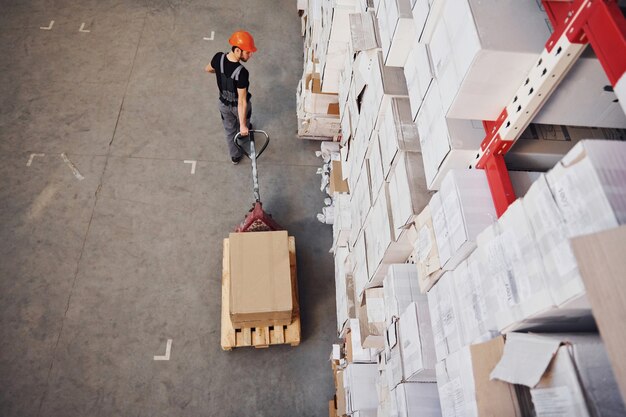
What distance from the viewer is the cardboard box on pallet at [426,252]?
2.20 m

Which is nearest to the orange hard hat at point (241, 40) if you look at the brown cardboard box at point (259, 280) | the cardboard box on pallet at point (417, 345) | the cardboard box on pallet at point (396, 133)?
the brown cardboard box at point (259, 280)

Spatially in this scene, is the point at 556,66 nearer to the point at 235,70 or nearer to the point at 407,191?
the point at 407,191

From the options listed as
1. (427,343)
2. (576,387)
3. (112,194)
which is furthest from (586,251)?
(112,194)

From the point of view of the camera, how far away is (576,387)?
119 centimetres

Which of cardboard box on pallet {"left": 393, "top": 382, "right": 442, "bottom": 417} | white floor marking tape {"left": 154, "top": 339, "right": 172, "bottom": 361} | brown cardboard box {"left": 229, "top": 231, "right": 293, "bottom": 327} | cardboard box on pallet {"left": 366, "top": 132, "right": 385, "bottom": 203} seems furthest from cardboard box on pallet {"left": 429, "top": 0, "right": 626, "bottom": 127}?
white floor marking tape {"left": 154, "top": 339, "right": 172, "bottom": 361}

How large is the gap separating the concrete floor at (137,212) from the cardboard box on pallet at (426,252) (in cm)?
224

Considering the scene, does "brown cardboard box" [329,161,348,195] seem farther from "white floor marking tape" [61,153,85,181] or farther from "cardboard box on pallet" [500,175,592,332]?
"white floor marking tape" [61,153,85,181]

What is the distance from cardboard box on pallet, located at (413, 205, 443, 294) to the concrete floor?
2243mm

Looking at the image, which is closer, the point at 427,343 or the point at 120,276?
the point at 427,343

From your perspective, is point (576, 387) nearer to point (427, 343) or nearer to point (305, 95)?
point (427, 343)

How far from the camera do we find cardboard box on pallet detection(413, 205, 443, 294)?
7.21 feet

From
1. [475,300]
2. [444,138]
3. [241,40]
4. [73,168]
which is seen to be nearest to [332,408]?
[475,300]

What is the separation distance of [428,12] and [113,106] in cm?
493

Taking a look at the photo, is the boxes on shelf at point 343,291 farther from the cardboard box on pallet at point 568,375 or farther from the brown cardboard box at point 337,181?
the cardboard box on pallet at point 568,375
